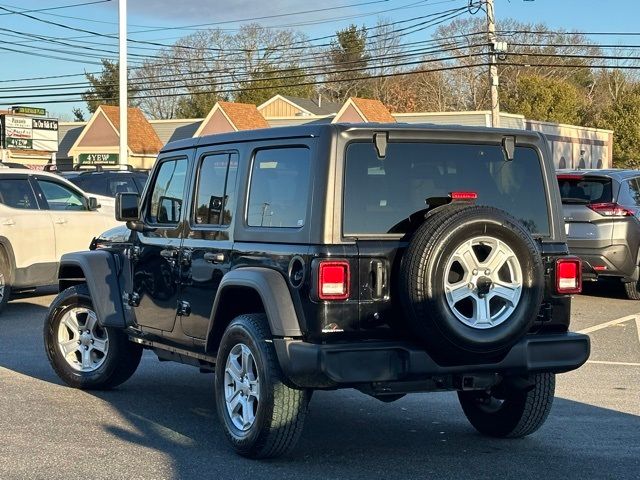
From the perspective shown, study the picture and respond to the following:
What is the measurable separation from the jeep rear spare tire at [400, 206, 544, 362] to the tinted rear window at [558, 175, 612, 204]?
880 cm

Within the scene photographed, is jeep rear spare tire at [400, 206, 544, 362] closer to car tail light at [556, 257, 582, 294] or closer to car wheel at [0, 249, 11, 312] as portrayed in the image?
car tail light at [556, 257, 582, 294]

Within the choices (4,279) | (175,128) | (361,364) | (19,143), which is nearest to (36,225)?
(4,279)

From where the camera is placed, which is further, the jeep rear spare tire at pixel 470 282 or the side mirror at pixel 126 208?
the side mirror at pixel 126 208

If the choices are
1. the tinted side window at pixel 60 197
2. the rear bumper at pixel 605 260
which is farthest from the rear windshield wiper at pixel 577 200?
the tinted side window at pixel 60 197

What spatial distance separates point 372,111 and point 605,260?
40315mm

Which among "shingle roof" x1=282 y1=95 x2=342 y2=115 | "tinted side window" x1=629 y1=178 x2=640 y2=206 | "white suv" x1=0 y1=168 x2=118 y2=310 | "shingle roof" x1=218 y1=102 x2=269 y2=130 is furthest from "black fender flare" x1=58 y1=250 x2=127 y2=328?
"shingle roof" x1=282 y1=95 x2=342 y2=115

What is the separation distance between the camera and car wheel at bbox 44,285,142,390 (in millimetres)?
8414

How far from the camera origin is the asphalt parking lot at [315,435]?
6.07 metres

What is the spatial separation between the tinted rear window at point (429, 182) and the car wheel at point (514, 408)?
1.03 metres

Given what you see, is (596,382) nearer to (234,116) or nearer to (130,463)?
(130,463)

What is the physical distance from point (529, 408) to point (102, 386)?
362 centimetres

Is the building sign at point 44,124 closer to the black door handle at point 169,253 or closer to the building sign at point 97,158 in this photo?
the building sign at point 97,158

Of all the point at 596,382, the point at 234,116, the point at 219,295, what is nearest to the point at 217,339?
the point at 219,295

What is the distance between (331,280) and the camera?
18.7 ft
